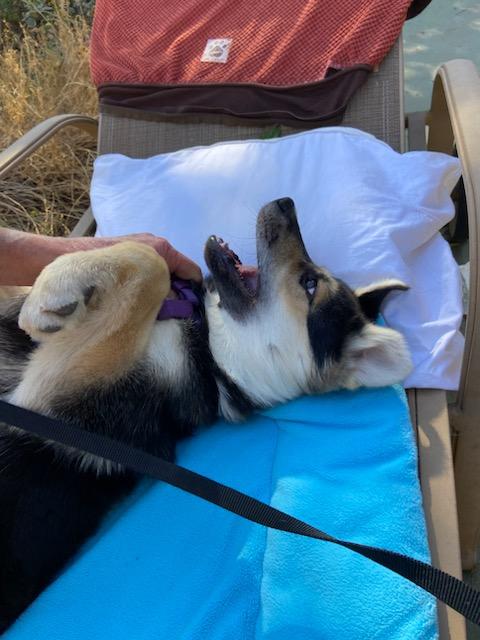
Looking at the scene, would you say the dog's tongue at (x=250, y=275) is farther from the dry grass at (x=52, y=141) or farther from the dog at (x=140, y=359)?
the dry grass at (x=52, y=141)

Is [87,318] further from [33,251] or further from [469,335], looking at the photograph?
[469,335]

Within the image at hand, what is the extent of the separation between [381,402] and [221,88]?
212 cm

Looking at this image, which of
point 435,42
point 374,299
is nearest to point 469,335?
point 374,299

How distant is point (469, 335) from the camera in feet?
6.46

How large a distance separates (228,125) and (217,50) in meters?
0.45

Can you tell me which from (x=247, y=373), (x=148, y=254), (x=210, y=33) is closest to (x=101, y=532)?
(x=247, y=373)

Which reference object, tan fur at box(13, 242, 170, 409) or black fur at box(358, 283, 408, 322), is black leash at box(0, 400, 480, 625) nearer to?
tan fur at box(13, 242, 170, 409)

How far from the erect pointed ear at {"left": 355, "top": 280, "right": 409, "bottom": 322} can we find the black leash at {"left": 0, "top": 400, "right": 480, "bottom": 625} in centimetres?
111

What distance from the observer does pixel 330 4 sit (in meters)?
3.16

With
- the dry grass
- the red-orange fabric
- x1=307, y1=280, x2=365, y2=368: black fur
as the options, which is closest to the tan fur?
x1=307, y1=280, x2=365, y2=368: black fur

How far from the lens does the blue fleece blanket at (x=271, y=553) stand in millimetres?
1590

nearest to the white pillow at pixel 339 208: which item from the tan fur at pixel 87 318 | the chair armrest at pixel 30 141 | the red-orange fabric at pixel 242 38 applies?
the chair armrest at pixel 30 141

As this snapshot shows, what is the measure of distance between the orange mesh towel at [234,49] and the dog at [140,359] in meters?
1.30

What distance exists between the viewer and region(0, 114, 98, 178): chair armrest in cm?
288
